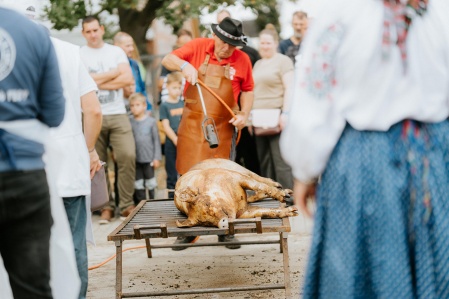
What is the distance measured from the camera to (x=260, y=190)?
591 cm

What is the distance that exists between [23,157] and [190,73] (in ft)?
11.8

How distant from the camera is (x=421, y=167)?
2830mm

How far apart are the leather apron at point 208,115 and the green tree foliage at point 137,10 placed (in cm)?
479

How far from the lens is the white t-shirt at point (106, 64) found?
27.8 feet

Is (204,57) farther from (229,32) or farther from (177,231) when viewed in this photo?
(177,231)

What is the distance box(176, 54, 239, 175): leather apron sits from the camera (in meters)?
6.81

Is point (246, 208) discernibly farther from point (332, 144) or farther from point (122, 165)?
point (122, 165)

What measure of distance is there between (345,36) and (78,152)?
2270 millimetres

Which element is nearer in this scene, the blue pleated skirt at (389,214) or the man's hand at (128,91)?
the blue pleated skirt at (389,214)

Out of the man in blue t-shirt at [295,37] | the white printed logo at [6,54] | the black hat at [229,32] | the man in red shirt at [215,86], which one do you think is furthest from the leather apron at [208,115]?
the white printed logo at [6,54]

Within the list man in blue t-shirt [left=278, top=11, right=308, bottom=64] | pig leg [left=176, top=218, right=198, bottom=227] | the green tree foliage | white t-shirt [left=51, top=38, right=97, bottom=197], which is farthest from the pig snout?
the green tree foliage

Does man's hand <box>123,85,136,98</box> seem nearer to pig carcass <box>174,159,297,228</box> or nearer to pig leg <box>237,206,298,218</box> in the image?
pig carcass <box>174,159,297,228</box>

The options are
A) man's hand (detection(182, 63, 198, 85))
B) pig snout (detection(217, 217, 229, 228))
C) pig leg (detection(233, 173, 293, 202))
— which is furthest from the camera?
man's hand (detection(182, 63, 198, 85))

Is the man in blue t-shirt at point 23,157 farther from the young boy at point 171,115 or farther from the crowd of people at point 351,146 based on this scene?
the young boy at point 171,115
